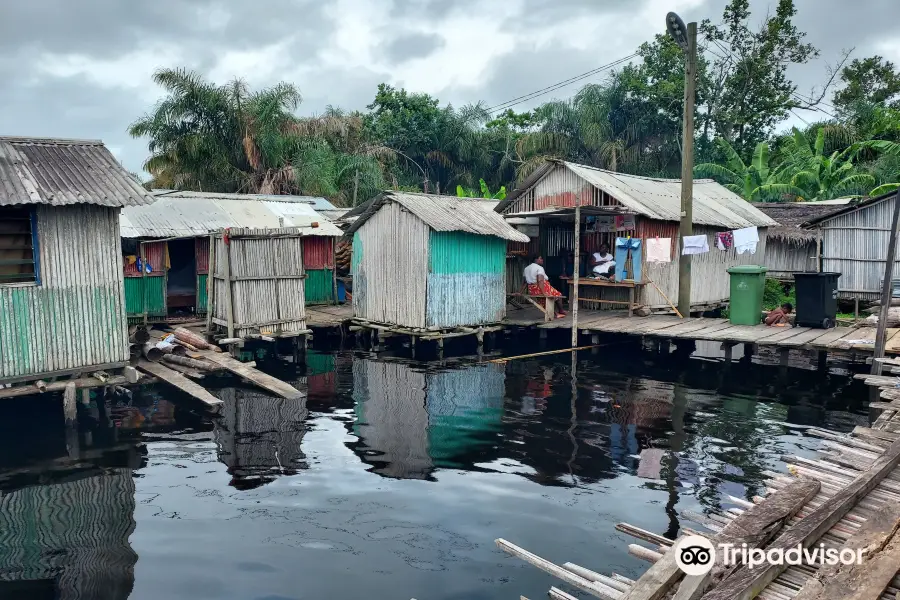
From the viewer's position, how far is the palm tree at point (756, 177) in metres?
29.1

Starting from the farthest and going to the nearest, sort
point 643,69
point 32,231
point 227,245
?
point 643,69 < point 227,245 < point 32,231

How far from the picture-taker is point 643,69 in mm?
36250

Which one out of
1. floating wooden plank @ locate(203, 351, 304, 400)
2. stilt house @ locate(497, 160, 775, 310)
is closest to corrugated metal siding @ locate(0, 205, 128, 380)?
floating wooden plank @ locate(203, 351, 304, 400)

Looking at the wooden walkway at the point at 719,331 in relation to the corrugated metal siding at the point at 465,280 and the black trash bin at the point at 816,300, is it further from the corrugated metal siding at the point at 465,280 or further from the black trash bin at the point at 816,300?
the corrugated metal siding at the point at 465,280

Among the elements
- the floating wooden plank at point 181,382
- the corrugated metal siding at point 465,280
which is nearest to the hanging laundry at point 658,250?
the corrugated metal siding at point 465,280

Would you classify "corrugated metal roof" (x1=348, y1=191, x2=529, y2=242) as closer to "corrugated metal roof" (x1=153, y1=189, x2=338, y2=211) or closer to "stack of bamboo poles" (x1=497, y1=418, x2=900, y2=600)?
"corrugated metal roof" (x1=153, y1=189, x2=338, y2=211)

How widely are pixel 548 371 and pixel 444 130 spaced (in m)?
24.9

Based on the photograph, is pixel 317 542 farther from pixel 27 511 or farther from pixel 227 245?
pixel 227 245

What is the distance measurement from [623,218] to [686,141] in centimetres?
255

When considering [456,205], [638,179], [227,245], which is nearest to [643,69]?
[638,179]

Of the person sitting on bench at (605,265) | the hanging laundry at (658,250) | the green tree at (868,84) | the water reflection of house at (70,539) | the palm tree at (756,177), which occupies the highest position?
the green tree at (868,84)

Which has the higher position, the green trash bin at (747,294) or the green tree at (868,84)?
the green tree at (868,84)

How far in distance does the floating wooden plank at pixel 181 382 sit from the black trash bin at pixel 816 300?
487 inches

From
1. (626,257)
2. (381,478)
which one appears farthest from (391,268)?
(381,478)
